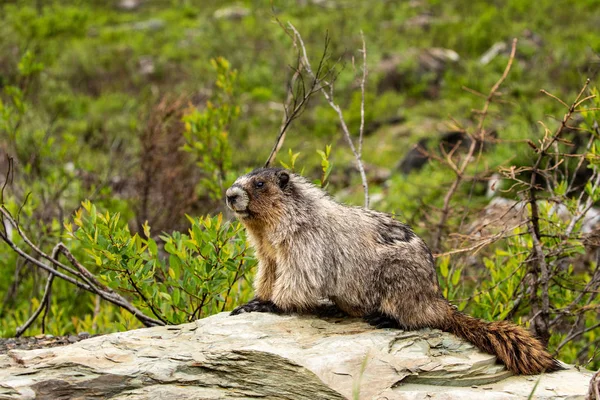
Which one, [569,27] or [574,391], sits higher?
[569,27]

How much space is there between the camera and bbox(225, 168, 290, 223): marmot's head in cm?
502

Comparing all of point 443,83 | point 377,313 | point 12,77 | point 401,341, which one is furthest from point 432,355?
point 443,83

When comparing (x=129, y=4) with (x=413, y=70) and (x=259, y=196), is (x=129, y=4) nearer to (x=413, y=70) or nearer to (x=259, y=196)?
(x=413, y=70)

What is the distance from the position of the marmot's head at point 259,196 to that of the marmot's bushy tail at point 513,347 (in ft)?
5.45

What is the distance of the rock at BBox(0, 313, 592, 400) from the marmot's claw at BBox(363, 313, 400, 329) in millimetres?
167

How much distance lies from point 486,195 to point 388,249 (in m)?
8.39

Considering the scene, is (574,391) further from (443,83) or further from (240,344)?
(443,83)

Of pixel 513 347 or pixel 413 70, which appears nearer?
pixel 513 347

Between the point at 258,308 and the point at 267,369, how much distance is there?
3.02 ft

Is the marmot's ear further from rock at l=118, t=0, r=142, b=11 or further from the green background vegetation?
rock at l=118, t=0, r=142, b=11

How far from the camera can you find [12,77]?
1778 cm

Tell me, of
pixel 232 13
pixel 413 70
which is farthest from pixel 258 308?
pixel 232 13

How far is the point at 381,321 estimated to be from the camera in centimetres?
475

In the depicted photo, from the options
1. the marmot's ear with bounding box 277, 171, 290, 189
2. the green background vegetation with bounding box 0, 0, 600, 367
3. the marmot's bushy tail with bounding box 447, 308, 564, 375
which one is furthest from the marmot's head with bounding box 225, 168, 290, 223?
the marmot's bushy tail with bounding box 447, 308, 564, 375
